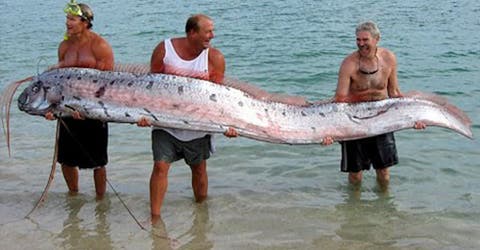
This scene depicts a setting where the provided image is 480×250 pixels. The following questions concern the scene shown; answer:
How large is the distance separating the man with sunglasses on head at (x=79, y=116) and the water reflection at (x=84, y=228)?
29 centimetres

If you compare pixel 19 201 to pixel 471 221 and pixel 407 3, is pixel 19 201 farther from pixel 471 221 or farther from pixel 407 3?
pixel 407 3

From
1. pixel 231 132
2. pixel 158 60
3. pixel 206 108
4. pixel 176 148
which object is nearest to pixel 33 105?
pixel 158 60

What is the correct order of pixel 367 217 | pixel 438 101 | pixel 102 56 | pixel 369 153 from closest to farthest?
pixel 102 56, pixel 438 101, pixel 367 217, pixel 369 153

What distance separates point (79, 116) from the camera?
5566 mm

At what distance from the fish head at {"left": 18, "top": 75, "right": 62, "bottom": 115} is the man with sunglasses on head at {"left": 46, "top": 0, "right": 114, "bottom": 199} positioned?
89 millimetres

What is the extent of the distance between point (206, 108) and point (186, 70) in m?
0.36

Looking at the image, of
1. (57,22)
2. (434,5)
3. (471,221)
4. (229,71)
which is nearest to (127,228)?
(471,221)

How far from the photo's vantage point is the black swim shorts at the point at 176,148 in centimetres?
574

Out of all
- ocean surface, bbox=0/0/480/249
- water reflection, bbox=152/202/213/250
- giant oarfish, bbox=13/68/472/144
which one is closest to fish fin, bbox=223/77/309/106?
giant oarfish, bbox=13/68/472/144

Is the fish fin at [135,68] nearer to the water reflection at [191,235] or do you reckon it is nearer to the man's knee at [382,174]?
the water reflection at [191,235]

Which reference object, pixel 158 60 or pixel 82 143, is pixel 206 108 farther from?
pixel 82 143

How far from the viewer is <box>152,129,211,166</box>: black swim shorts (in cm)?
574

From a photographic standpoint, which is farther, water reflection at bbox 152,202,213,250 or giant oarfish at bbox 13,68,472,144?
water reflection at bbox 152,202,213,250

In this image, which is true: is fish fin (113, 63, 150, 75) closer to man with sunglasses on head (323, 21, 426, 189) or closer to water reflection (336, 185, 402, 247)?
man with sunglasses on head (323, 21, 426, 189)
